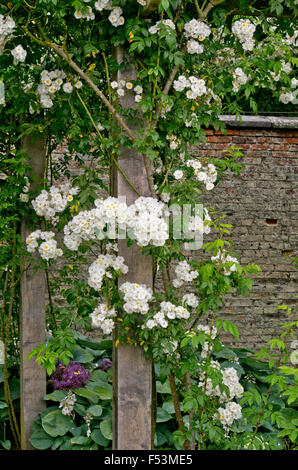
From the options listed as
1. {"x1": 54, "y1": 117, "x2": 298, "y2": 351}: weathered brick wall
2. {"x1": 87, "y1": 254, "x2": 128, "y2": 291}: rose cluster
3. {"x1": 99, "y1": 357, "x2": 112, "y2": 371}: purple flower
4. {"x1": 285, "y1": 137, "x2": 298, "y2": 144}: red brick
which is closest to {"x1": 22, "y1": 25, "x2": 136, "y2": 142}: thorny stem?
{"x1": 87, "y1": 254, "x2": 128, "y2": 291}: rose cluster

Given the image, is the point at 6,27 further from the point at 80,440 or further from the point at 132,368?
the point at 80,440

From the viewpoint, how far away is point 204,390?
8.09ft

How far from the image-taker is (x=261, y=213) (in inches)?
189

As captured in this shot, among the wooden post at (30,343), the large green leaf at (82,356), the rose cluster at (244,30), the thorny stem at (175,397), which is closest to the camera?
the rose cluster at (244,30)

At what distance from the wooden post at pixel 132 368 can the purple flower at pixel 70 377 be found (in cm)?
83

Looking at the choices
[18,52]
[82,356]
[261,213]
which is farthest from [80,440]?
[261,213]

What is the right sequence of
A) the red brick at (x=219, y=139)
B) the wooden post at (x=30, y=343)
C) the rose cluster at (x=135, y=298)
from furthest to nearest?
the red brick at (x=219, y=139)
the wooden post at (x=30, y=343)
the rose cluster at (x=135, y=298)

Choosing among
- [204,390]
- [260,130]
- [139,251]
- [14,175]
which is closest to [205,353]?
[204,390]

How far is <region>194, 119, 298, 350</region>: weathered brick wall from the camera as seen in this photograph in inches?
188

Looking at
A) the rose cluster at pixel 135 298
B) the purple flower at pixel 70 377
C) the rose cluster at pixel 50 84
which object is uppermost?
the rose cluster at pixel 50 84

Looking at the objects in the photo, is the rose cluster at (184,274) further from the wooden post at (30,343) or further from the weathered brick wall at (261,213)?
the weathered brick wall at (261,213)

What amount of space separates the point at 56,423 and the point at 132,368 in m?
0.89

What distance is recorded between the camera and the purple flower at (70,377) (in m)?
3.12

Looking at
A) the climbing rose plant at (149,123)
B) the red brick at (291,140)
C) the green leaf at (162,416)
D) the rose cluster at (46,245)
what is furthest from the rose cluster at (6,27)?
the red brick at (291,140)
